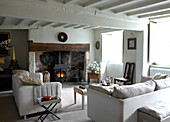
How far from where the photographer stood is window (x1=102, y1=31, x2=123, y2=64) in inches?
273

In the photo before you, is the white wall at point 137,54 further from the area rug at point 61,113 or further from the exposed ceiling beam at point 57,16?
the area rug at point 61,113

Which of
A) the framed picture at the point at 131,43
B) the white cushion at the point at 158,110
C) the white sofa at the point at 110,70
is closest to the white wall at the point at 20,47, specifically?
the white sofa at the point at 110,70

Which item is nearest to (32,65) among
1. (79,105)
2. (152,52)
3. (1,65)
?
(1,65)

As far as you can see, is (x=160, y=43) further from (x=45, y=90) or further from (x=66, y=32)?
(x=45, y=90)

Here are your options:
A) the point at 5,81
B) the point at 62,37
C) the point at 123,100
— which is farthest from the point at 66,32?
the point at 123,100

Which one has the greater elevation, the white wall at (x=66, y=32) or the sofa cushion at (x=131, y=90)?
the white wall at (x=66, y=32)

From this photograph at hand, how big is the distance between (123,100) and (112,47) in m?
4.97

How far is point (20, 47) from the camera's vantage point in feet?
22.1

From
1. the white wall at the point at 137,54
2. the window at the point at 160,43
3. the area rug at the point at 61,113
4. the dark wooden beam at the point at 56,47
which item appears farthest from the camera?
the dark wooden beam at the point at 56,47

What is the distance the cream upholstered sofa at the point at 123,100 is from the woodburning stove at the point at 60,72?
3806 mm

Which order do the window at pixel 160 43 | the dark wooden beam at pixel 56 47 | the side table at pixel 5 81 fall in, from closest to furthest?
the window at pixel 160 43 < the side table at pixel 5 81 < the dark wooden beam at pixel 56 47

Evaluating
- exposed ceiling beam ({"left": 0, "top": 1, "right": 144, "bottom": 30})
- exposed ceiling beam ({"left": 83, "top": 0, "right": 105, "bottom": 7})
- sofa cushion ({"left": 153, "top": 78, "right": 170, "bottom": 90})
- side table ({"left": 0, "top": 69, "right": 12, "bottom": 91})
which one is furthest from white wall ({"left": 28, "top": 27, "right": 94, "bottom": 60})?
sofa cushion ({"left": 153, "top": 78, "right": 170, "bottom": 90})

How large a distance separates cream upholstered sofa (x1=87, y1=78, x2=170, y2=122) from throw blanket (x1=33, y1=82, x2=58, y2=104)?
933 mm

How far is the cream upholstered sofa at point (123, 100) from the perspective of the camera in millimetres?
2596
